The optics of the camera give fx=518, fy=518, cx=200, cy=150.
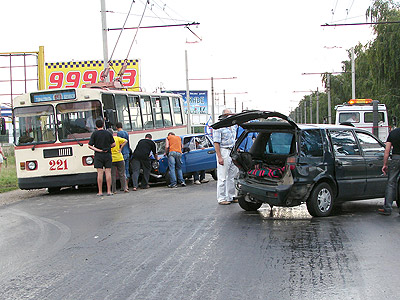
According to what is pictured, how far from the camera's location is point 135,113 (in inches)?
682

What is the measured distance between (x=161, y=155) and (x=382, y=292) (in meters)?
11.8

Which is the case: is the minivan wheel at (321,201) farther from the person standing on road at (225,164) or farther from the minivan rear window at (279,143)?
the person standing on road at (225,164)

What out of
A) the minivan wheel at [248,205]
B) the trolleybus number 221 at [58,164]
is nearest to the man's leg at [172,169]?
the trolleybus number 221 at [58,164]

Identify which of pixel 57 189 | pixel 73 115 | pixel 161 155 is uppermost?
pixel 73 115

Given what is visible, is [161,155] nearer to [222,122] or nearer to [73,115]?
[73,115]

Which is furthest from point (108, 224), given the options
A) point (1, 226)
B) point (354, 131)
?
point (354, 131)

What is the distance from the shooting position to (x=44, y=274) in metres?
5.90

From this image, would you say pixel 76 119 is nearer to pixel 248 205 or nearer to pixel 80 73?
pixel 248 205

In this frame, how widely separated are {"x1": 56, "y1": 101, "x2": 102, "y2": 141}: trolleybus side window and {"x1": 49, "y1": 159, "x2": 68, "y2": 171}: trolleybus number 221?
62 centimetres

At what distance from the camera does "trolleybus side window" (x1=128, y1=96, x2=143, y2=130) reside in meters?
17.1

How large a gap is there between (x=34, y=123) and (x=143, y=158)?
323cm

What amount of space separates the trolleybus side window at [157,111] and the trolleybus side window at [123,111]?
2.15 metres

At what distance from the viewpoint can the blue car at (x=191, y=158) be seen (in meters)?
16.0

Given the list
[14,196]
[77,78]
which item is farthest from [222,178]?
[77,78]
